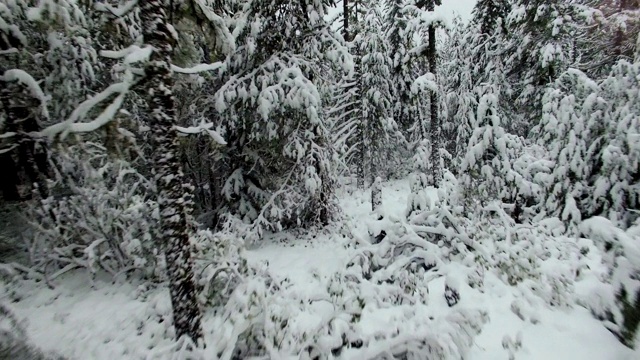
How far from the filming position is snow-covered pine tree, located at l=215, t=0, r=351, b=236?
10391mm

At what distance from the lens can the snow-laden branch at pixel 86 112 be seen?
3740 millimetres

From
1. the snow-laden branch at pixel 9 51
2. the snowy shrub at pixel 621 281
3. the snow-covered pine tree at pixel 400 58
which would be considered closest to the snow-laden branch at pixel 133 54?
the snow-laden branch at pixel 9 51

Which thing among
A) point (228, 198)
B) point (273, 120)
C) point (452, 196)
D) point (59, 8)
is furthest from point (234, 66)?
point (452, 196)

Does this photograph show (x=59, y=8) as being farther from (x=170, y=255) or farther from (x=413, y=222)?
(x=413, y=222)

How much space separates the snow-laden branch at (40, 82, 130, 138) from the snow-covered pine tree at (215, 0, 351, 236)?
19.6ft

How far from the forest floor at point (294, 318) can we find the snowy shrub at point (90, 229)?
520 mm

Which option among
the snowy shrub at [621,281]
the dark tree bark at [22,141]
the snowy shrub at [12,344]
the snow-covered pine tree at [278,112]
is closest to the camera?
the snowy shrub at [621,281]

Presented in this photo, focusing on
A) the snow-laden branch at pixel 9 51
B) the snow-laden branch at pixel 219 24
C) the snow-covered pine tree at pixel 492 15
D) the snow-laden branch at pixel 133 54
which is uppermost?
the snow-covered pine tree at pixel 492 15

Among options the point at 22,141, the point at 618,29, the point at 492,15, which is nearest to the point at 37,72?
the point at 22,141

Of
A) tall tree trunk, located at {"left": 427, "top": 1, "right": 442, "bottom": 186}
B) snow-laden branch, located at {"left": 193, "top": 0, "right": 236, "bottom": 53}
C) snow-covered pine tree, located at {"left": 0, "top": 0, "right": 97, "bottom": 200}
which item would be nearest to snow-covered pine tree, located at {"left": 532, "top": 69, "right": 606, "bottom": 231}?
tall tree trunk, located at {"left": 427, "top": 1, "right": 442, "bottom": 186}

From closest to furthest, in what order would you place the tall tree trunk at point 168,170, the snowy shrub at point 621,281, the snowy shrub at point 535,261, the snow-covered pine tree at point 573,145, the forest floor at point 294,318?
the snowy shrub at point 621,281
the forest floor at point 294,318
the snowy shrub at point 535,261
the tall tree trunk at point 168,170
the snow-covered pine tree at point 573,145

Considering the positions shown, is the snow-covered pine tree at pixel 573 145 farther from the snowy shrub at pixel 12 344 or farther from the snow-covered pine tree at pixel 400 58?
the snowy shrub at pixel 12 344

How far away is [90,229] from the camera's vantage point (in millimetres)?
7863

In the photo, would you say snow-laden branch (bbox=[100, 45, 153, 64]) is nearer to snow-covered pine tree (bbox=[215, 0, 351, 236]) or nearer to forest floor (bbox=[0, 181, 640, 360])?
forest floor (bbox=[0, 181, 640, 360])
